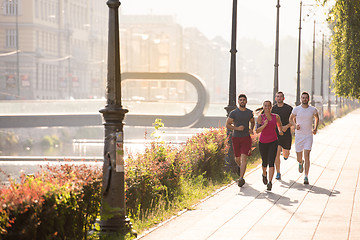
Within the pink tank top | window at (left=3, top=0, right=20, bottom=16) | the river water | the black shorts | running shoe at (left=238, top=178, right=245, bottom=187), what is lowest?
the river water

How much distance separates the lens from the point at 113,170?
30.3 feet

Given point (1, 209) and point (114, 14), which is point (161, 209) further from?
point (1, 209)

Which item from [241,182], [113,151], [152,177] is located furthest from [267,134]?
[113,151]

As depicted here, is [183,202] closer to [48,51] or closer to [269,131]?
[269,131]

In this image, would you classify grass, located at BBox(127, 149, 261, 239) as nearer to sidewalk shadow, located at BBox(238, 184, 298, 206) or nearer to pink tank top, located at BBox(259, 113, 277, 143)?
sidewalk shadow, located at BBox(238, 184, 298, 206)

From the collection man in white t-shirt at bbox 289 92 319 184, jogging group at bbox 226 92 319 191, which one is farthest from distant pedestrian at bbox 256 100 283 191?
man in white t-shirt at bbox 289 92 319 184

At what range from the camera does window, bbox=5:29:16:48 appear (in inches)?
3745

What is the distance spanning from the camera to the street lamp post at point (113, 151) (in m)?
9.13

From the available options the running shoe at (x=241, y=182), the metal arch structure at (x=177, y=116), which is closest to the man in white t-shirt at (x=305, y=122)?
the running shoe at (x=241, y=182)

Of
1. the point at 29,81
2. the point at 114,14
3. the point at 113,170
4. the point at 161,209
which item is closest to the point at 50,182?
the point at 113,170

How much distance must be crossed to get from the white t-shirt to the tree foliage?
3.24 ft

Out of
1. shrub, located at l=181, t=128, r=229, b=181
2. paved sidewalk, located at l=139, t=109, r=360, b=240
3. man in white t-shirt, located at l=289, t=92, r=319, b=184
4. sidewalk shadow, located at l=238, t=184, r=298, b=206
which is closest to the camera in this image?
paved sidewalk, located at l=139, t=109, r=360, b=240

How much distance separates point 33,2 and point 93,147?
34169 mm

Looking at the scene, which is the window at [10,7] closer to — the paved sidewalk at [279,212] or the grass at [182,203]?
the paved sidewalk at [279,212]
